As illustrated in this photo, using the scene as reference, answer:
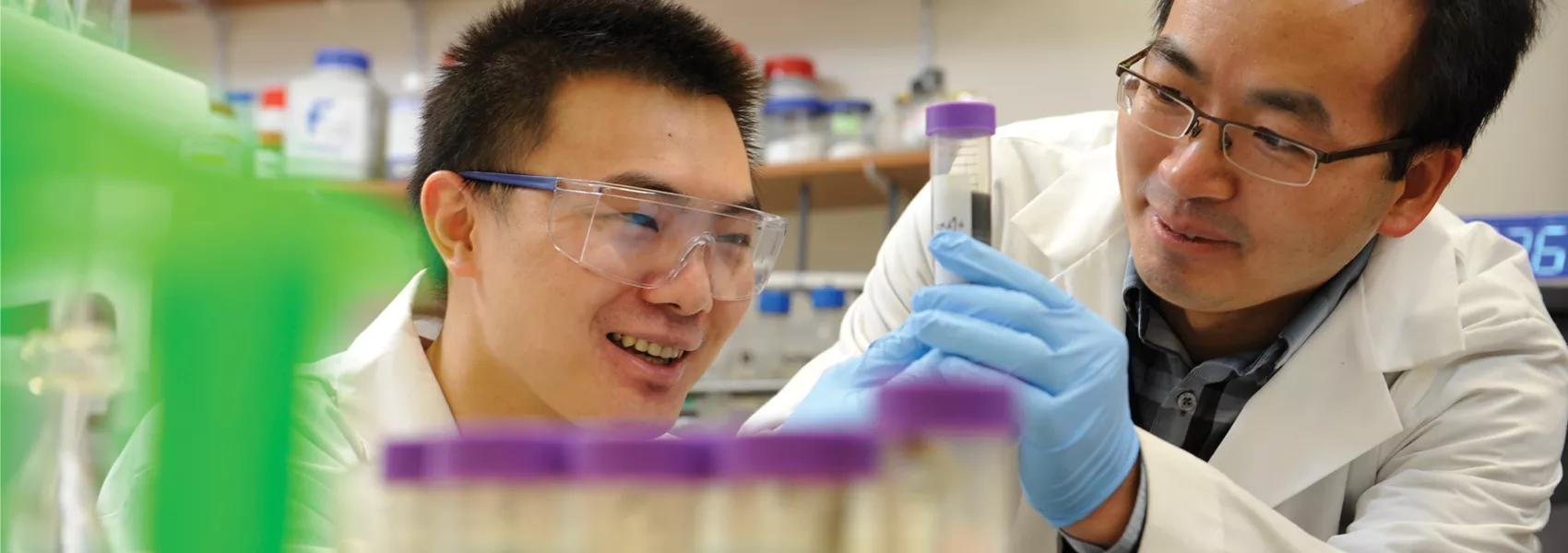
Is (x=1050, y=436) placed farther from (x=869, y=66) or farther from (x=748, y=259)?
(x=869, y=66)

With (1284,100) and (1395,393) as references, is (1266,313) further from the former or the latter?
(1284,100)

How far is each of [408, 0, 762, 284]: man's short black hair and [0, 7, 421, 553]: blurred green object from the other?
788 millimetres

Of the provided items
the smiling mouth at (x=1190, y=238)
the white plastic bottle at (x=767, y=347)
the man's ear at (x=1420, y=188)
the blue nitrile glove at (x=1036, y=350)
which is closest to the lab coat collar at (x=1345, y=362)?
the man's ear at (x=1420, y=188)

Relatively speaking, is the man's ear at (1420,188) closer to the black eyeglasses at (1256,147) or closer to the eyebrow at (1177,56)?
the black eyeglasses at (1256,147)

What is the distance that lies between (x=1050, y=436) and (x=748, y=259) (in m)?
0.51

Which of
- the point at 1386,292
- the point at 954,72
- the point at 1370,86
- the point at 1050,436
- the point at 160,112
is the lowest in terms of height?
the point at 1050,436

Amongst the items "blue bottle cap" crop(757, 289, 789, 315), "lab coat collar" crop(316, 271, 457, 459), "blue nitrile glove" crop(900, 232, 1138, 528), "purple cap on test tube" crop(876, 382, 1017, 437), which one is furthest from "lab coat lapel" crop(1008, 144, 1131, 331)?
"purple cap on test tube" crop(876, 382, 1017, 437)

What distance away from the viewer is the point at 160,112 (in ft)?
2.21

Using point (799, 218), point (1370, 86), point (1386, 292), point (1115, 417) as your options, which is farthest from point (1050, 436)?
point (799, 218)

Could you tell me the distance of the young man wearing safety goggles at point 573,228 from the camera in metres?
1.31

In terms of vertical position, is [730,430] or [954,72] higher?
[954,72]

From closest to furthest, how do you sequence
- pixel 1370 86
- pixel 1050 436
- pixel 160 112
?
pixel 160 112 < pixel 1050 436 < pixel 1370 86

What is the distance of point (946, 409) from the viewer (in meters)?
0.53

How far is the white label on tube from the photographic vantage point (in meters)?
1.06
